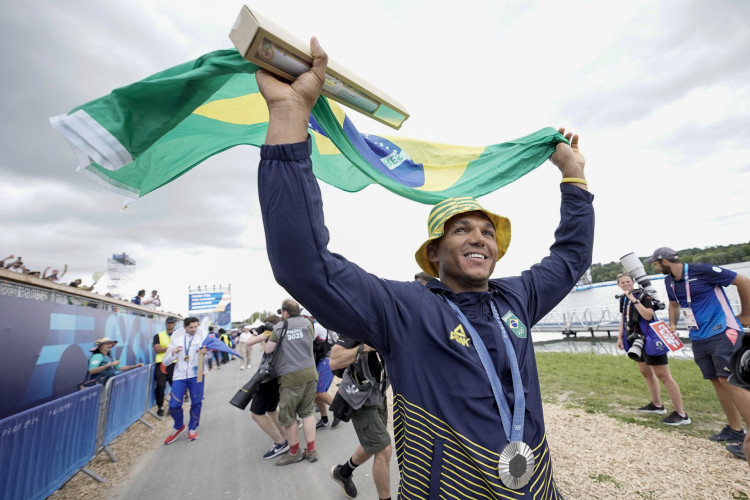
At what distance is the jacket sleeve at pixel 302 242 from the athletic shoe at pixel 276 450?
4.85m

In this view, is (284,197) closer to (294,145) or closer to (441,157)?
(294,145)

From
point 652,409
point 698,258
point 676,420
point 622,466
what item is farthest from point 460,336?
point 698,258

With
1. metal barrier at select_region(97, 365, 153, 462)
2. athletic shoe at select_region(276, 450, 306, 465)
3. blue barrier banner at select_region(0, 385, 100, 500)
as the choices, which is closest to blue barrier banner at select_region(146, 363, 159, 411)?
metal barrier at select_region(97, 365, 153, 462)

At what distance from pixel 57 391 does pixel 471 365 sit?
281 inches

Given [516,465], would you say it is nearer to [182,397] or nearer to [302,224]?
[302,224]

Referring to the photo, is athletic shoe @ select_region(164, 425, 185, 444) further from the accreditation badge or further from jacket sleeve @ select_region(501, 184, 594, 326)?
the accreditation badge

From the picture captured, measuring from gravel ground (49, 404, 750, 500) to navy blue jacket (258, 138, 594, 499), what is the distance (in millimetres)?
2777

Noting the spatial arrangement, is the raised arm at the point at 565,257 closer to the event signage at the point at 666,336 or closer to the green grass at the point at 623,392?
the event signage at the point at 666,336

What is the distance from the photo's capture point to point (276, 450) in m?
5.14

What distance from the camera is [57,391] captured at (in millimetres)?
5543

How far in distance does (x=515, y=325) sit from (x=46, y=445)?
547 cm

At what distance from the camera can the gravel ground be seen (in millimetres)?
3228

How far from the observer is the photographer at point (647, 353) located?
15.3 ft

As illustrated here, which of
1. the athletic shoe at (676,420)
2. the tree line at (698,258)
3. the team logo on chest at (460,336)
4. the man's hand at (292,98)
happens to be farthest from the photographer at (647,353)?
the tree line at (698,258)
